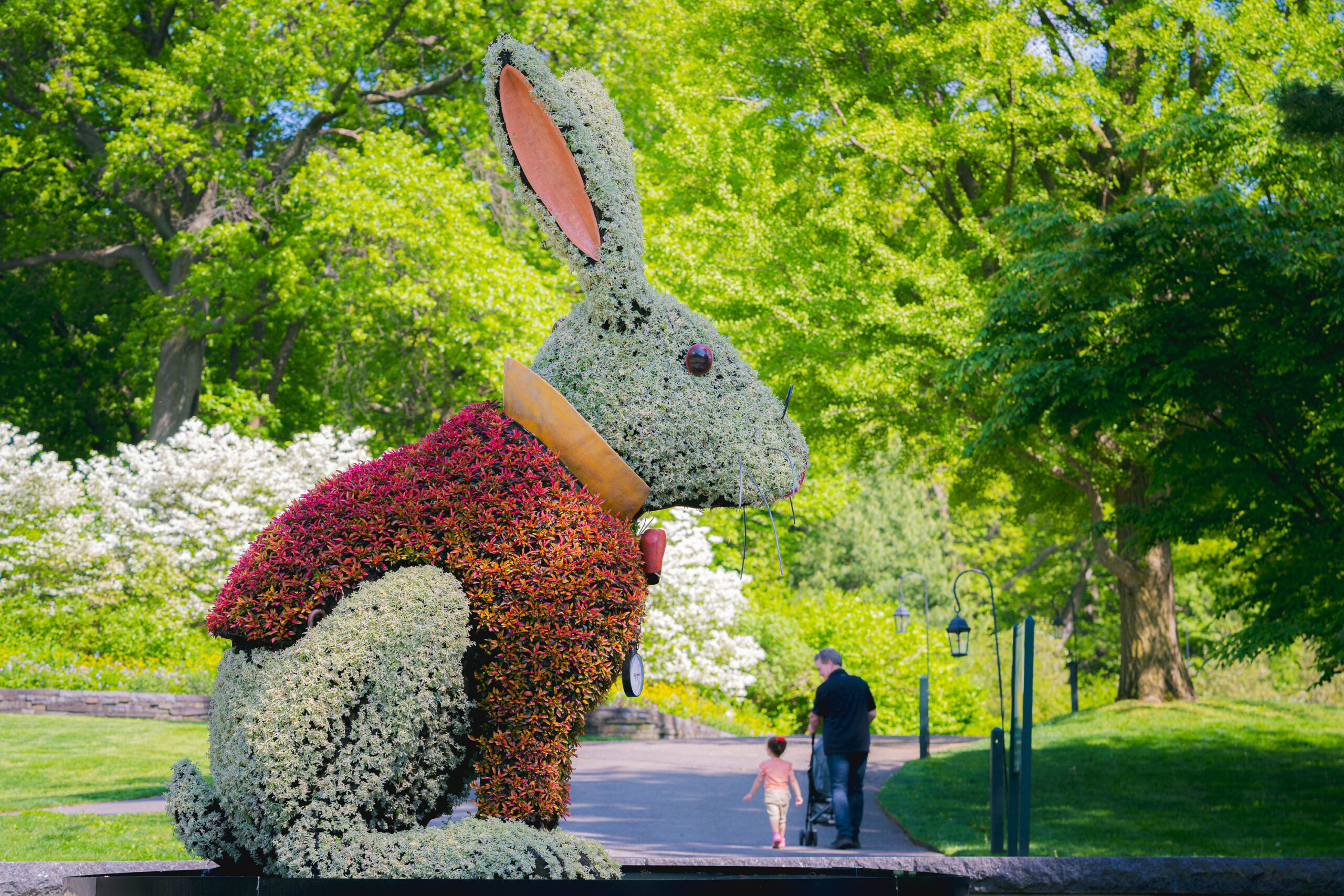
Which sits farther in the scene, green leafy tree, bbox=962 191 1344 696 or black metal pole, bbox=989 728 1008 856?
green leafy tree, bbox=962 191 1344 696

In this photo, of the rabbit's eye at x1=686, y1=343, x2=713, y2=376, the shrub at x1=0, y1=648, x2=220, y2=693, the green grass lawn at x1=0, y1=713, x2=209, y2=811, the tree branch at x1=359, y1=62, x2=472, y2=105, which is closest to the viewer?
the rabbit's eye at x1=686, y1=343, x2=713, y2=376

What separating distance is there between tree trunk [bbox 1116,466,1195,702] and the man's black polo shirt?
9232 millimetres

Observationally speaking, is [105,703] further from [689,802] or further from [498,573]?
[498,573]

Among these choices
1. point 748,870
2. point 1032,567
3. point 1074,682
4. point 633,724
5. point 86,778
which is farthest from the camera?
point 1032,567

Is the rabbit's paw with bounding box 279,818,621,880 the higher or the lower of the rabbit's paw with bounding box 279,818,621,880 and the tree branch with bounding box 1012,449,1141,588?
the lower

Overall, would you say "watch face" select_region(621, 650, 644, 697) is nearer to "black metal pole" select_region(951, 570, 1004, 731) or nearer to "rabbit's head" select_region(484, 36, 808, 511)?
"rabbit's head" select_region(484, 36, 808, 511)

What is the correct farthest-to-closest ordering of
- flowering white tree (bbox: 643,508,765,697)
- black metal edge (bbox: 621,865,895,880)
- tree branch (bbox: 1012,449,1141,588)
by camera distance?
flowering white tree (bbox: 643,508,765,697)
tree branch (bbox: 1012,449,1141,588)
black metal edge (bbox: 621,865,895,880)

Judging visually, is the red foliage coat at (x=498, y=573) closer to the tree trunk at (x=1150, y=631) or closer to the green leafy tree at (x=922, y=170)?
the green leafy tree at (x=922, y=170)

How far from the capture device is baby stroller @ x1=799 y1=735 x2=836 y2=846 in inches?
369

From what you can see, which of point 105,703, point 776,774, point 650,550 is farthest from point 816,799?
point 105,703

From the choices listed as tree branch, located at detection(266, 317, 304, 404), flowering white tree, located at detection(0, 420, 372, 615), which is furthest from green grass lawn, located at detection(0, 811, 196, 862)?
tree branch, located at detection(266, 317, 304, 404)

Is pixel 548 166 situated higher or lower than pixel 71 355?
lower

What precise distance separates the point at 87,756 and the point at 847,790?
8.58 meters

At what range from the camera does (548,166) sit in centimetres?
450
